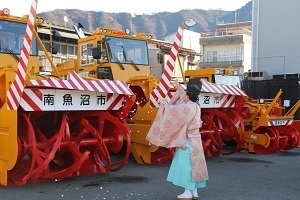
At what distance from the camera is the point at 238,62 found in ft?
138

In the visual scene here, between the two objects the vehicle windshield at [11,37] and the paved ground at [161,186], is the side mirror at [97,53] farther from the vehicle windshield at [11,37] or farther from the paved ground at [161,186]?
the paved ground at [161,186]

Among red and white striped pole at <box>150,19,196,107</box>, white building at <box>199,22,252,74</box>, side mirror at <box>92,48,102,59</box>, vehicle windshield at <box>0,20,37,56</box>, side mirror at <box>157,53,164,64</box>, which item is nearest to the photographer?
red and white striped pole at <box>150,19,196,107</box>

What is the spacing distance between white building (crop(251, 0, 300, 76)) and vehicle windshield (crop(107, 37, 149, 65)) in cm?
787

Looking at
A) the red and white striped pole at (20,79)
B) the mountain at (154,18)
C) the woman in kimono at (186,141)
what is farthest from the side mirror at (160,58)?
the mountain at (154,18)

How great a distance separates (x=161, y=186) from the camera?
18.4 ft

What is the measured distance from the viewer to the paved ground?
508 cm

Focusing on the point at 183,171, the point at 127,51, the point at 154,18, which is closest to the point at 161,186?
the point at 183,171

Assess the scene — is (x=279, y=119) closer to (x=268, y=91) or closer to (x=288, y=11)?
(x=268, y=91)

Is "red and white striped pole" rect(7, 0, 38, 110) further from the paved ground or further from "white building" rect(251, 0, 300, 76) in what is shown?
"white building" rect(251, 0, 300, 76)

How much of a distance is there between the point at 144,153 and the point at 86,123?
168 centimetres

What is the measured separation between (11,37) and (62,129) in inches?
106

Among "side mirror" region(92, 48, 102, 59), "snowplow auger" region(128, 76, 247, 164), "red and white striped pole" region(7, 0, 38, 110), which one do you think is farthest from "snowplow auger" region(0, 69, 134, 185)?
"side mirror" region(92, 48, 102, 59)

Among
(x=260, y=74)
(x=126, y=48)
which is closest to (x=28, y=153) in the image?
(x=126, y=48)

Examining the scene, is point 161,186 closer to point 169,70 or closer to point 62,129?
point 62,129
